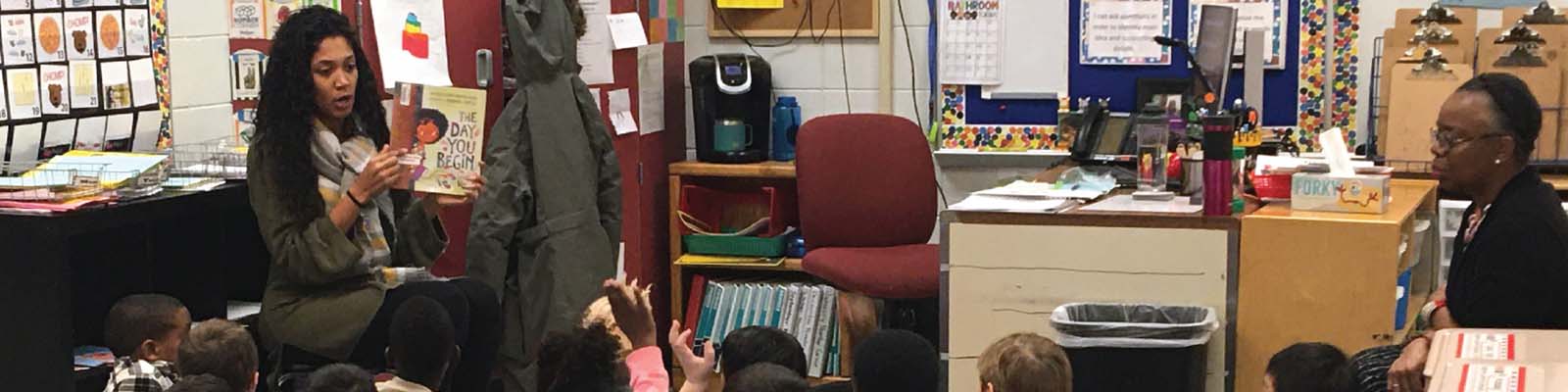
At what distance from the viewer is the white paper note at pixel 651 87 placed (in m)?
5.80

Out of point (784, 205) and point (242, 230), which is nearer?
point (242, 230)

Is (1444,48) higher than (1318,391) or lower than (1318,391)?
higher

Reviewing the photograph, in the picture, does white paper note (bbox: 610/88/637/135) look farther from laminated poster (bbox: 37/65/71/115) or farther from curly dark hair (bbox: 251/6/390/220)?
laminated poster (bbox: 37/65/71/115)

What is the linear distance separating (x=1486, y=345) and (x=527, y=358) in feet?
9.53

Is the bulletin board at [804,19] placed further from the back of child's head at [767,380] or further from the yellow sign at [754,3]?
the back of child's head at [767,380]

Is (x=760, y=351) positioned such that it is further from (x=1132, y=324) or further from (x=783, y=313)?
(x=783, y=313)

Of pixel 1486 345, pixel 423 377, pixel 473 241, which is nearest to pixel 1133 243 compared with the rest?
pixel 1486 345

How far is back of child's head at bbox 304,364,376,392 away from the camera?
10.2 ft

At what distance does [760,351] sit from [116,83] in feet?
5.66

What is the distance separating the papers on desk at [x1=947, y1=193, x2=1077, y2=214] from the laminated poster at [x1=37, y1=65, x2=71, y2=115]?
1970 millimetres

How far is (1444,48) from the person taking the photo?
5.00 metres

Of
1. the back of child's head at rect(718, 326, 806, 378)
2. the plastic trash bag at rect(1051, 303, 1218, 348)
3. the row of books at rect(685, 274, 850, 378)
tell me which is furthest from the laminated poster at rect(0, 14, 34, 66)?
the row of books at rect(685, 274, 850, 378)

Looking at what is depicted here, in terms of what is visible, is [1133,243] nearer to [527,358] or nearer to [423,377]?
[423,377]

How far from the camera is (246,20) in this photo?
4.43m
